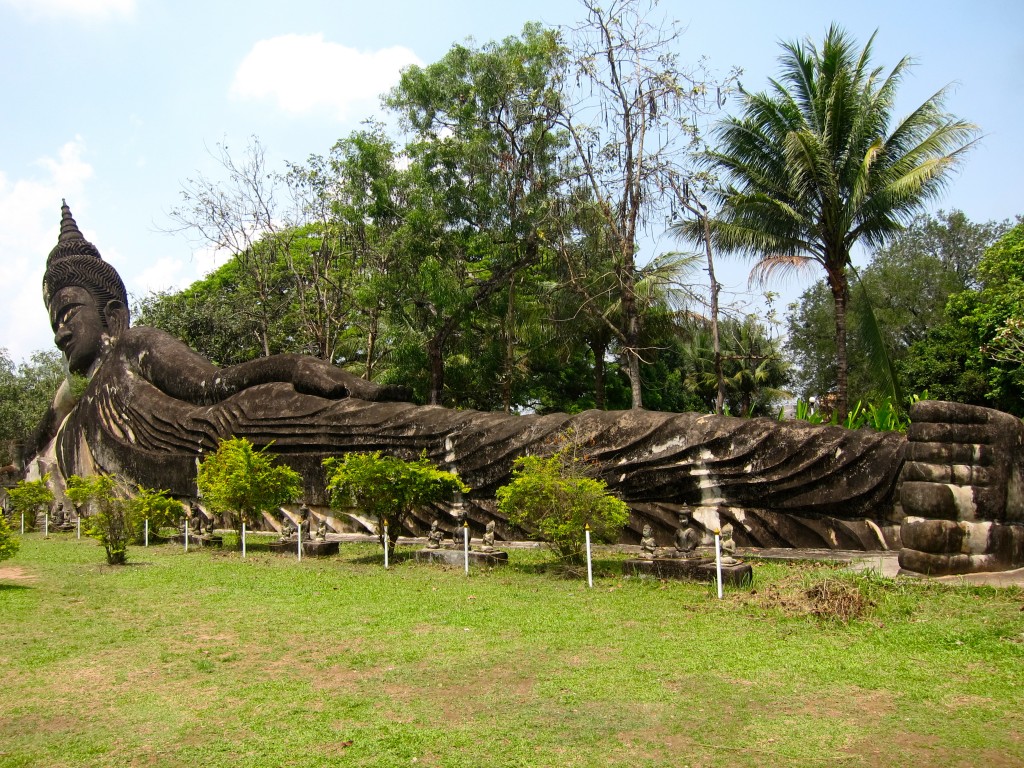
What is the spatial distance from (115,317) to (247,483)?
8906 millimetres

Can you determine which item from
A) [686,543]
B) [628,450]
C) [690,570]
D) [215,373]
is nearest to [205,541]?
[215,373]

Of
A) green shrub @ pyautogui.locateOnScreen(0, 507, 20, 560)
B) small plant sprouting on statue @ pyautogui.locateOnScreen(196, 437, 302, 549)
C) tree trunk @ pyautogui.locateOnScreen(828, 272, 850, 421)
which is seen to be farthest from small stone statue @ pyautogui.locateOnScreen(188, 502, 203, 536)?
tree trunk @ pyautogui.locateOnScreen(828, 272, 850, 421)

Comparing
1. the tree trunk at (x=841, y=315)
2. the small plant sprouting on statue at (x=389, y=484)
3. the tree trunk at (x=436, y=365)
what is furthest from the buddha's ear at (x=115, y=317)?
the tree trunk at (x=841, y=315)

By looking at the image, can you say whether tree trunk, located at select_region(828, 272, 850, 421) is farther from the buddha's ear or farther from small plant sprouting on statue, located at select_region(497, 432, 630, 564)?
the buddha's ear

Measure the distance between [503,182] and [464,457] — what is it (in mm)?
7595

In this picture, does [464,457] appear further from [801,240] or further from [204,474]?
[801,240]

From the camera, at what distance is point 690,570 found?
816cm

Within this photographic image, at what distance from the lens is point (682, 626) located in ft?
21.2

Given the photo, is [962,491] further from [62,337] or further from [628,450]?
[62,337]

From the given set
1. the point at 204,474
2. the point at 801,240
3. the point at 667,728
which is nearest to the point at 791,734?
the point at 667,728

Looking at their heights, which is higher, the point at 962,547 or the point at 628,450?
the point at 628,450

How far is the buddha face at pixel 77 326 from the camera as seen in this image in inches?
725

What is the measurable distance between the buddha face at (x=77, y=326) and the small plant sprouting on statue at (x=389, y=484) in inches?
406

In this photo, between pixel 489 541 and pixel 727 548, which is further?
pixel 489 541
